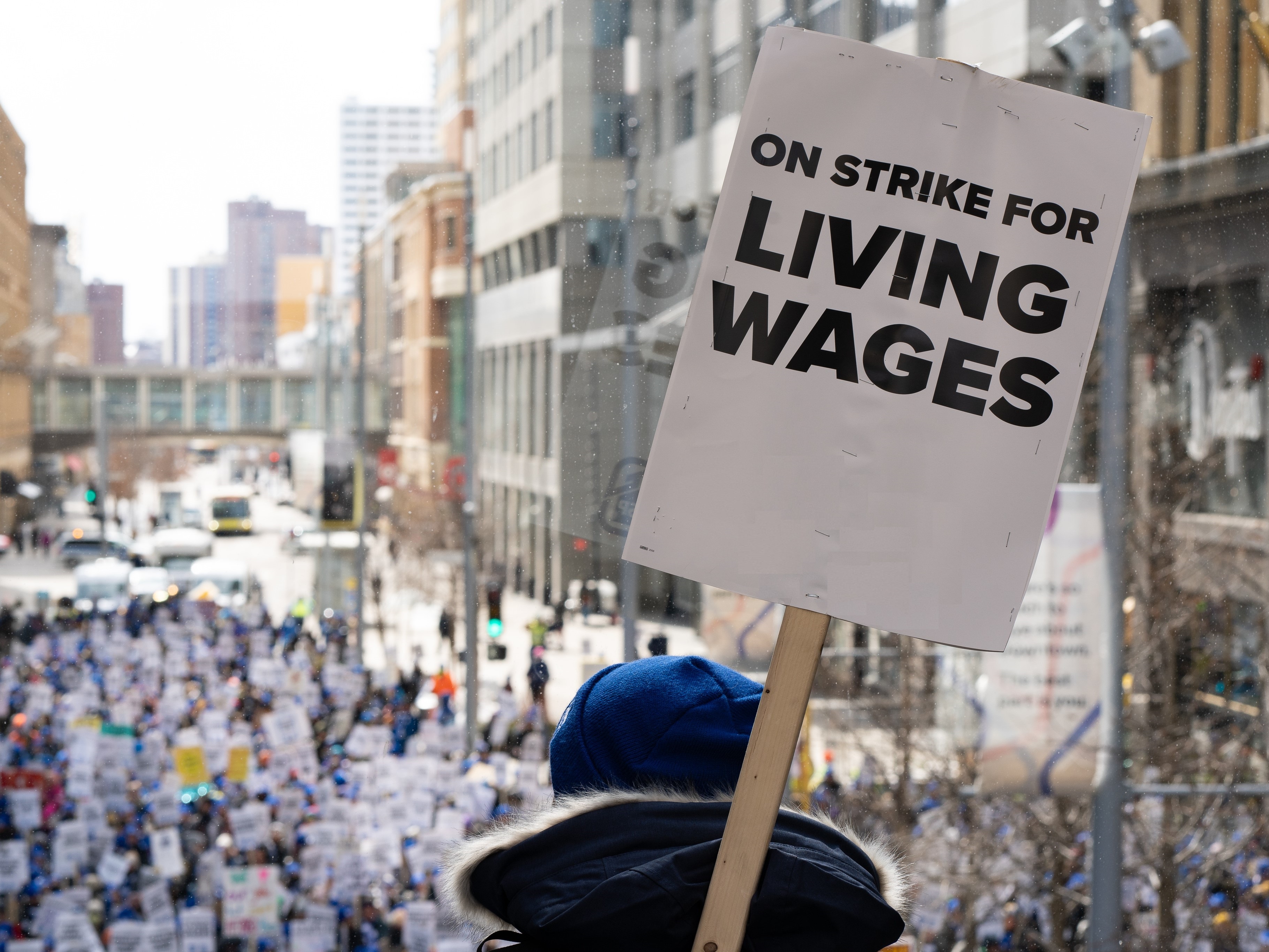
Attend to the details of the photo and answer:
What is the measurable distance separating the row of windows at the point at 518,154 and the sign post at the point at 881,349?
435 cm

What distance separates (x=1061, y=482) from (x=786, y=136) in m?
4.27

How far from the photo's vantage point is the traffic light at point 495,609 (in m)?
6.08

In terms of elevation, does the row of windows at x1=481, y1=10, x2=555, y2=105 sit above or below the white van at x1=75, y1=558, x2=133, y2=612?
above

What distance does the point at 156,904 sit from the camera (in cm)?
581

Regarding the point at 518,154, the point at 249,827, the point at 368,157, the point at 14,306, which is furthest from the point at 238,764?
the point at 518,154

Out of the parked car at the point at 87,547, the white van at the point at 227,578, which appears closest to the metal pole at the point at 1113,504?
the white van at the point at 227,578

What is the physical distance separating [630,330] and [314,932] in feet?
12.5

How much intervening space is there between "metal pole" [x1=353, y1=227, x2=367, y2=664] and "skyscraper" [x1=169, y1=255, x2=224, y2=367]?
557 mm

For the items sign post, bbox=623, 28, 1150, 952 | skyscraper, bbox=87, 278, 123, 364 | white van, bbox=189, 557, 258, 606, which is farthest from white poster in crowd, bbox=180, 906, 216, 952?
sign post, bbox=623, 28, 1150, 952

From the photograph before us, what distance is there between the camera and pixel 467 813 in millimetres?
6453

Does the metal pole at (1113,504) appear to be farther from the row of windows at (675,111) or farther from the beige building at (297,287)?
the beige building at (297,287)

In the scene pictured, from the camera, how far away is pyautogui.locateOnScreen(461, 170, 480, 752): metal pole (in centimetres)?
512

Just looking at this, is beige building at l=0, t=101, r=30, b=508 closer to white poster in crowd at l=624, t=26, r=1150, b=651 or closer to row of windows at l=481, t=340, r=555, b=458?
row of windows at l=481, t=340, r=555, b=458

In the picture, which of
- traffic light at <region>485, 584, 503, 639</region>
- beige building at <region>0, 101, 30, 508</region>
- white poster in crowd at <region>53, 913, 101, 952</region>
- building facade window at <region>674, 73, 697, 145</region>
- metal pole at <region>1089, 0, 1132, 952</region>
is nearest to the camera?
metal pole at <region>1089, 0, 1132, 952</region>
